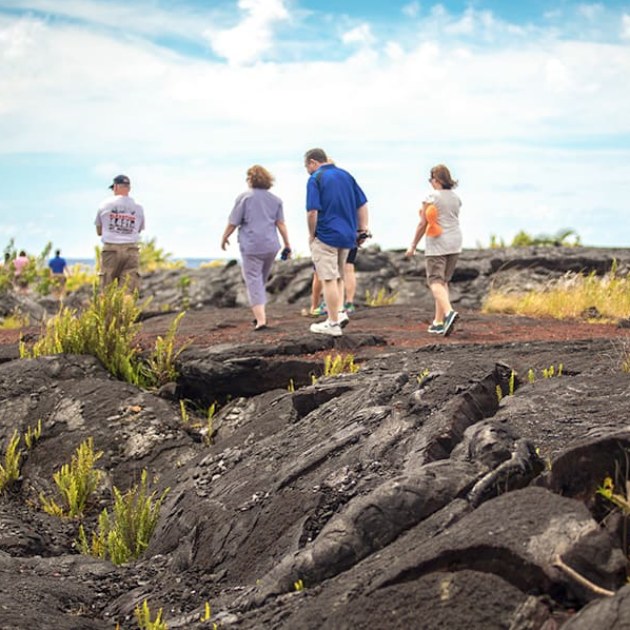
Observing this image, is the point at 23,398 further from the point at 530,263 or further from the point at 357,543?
the point at 530,263

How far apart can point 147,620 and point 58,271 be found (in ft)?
82.4

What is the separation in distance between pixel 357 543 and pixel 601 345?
5.36m

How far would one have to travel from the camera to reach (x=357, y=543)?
5.35 m

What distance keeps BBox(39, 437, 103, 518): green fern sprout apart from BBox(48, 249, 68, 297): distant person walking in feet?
65.1

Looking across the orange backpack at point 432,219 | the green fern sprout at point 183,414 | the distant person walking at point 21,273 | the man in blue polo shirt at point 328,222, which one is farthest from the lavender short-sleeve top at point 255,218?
the distant person walking at point 21,273

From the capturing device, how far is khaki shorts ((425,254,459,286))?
40.6 ft

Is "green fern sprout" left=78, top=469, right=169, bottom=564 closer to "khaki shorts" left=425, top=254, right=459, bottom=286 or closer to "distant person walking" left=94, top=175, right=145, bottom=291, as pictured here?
"khaki shorts" left=425, top=254, right=459, bottom=286

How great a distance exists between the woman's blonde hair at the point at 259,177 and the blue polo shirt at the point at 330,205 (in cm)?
87

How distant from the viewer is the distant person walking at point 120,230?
48.2 feet

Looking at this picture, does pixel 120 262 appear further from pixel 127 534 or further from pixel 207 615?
pixel 207 615

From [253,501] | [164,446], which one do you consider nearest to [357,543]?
[253,501]

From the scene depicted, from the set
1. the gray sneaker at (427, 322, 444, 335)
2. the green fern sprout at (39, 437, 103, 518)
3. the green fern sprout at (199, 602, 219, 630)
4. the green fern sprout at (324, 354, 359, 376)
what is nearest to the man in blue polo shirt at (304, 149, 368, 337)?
the gray sneaker at (427, 322, 444, 335)

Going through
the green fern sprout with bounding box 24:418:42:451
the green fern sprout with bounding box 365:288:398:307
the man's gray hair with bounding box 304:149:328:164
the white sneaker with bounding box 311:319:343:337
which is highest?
the man's gray hair with bounding box 304:149:328:164

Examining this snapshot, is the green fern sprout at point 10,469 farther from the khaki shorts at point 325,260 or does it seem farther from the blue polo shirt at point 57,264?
the blue polo shirt at point 57,264
